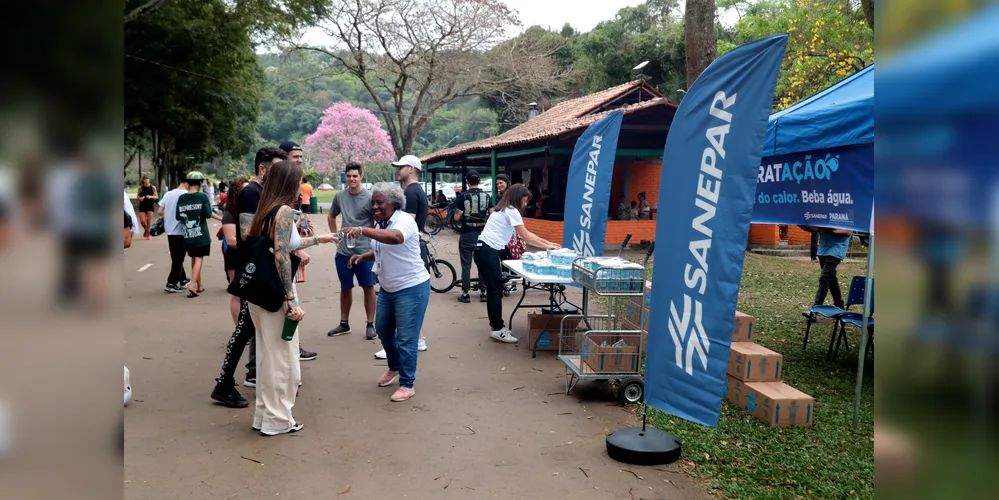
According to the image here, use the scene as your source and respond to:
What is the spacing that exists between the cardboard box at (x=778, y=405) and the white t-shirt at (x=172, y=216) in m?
7.99

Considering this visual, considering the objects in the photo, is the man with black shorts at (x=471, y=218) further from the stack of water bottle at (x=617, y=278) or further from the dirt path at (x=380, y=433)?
the stack of water bottle at (x=617, y=278)

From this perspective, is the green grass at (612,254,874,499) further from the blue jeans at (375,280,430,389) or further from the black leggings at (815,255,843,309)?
the blue jeans at (375,280,430,389)

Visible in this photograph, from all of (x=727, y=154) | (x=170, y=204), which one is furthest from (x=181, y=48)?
(x=727, y=154)

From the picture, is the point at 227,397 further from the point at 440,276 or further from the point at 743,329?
the point at 440,276

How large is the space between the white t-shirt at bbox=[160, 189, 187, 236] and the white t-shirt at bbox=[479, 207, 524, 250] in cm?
494

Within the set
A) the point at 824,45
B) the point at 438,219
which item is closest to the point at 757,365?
the point at 824,45

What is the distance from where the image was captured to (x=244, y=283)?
176 inches

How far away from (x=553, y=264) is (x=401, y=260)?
206 cm

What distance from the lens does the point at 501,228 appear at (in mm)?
7500

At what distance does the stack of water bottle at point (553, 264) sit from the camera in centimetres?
690
